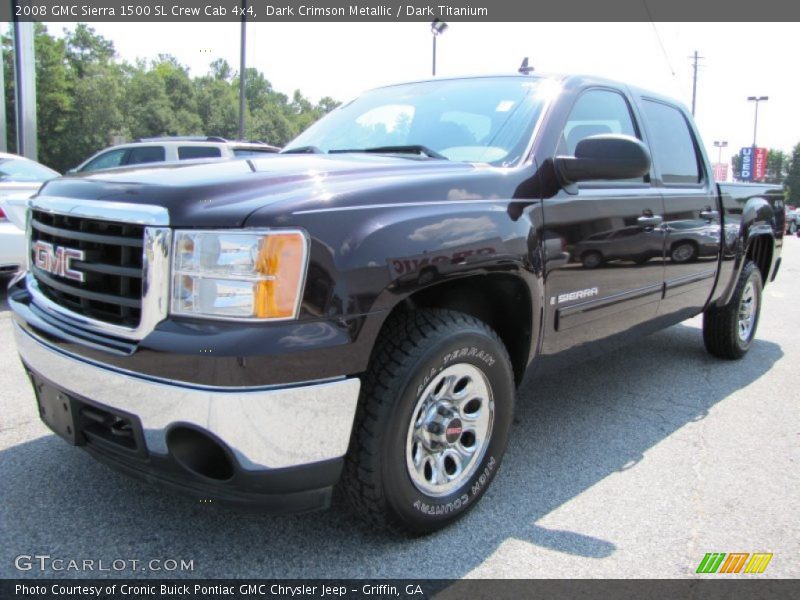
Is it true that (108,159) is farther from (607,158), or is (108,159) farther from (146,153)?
(607,158)

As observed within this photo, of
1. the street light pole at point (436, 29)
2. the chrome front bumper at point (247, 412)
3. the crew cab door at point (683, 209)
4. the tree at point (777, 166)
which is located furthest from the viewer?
the tree at point (777, 166)

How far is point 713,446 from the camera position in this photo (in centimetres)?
350

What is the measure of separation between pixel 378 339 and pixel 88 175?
4.19ft

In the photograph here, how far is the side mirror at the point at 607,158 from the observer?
2814mm

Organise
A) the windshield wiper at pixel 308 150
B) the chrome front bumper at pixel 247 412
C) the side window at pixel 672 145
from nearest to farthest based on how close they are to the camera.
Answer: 1. the chrome front bumper at pixel 247 412
2. the windshield wiper at pixel 308 150
3. the side window at pixel 672 145

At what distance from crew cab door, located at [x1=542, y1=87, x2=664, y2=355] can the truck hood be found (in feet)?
Answer: 1.79

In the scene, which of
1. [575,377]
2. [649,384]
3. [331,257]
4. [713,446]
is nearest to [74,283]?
[331,257]

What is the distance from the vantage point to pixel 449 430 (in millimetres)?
2490

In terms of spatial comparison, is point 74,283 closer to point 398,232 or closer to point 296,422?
point 296,422

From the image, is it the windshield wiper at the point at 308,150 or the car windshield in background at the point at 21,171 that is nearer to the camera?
the windshield wiper at the point at 308,150

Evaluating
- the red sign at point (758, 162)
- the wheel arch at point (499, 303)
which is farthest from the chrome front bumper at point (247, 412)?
the red sign at point (758, 162)

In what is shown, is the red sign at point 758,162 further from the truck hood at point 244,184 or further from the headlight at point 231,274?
the headlight at point 231,274

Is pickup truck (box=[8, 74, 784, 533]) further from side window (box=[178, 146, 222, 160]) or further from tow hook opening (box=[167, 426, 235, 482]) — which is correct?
Answer: side window (box=[178, 146, 222, 160])

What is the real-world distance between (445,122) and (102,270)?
70.6 inches
